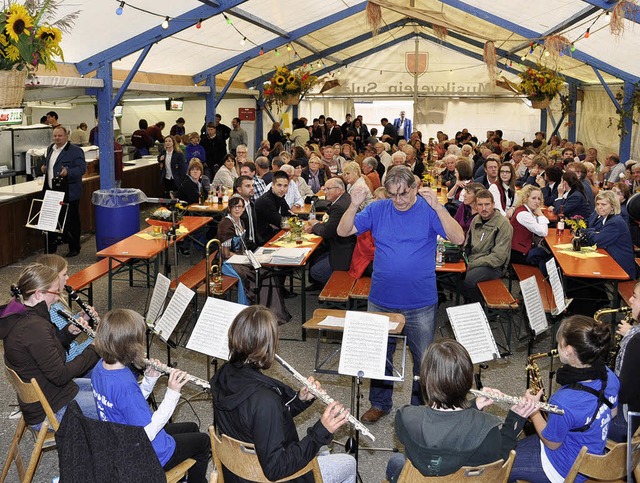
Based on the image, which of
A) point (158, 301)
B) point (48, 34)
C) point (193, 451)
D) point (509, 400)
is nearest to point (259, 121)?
point (48, 34)

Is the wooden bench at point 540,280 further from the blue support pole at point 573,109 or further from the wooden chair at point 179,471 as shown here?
the blue support pole at point 573,109

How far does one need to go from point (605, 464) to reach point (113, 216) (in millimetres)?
7513

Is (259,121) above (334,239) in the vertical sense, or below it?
above

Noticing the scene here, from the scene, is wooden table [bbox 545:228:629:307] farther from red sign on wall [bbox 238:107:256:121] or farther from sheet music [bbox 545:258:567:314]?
red sign on wall [bbox 238:107:256:121]

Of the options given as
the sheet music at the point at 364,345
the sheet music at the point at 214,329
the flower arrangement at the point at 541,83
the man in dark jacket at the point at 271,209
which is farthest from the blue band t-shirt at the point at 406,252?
the flower arrangement at the point at 541,83

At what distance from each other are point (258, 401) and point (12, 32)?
3.20 m

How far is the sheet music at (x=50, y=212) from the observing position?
27.0 feet

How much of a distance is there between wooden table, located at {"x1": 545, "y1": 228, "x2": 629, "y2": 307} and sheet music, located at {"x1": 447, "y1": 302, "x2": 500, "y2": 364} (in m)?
2.53

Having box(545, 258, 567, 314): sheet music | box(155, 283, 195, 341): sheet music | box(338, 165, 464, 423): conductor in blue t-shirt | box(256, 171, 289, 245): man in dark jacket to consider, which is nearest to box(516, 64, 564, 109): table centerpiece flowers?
box(256, 171, 289, 245): man in dark jacket

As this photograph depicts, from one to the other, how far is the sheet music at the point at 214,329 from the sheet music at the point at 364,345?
23.0 inches

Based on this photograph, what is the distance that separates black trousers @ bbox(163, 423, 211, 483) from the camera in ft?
12.0

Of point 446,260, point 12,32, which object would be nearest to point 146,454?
point 12,32

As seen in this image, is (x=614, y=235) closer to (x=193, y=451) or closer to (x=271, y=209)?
(x=271, y=209)

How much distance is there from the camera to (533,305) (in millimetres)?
5078
